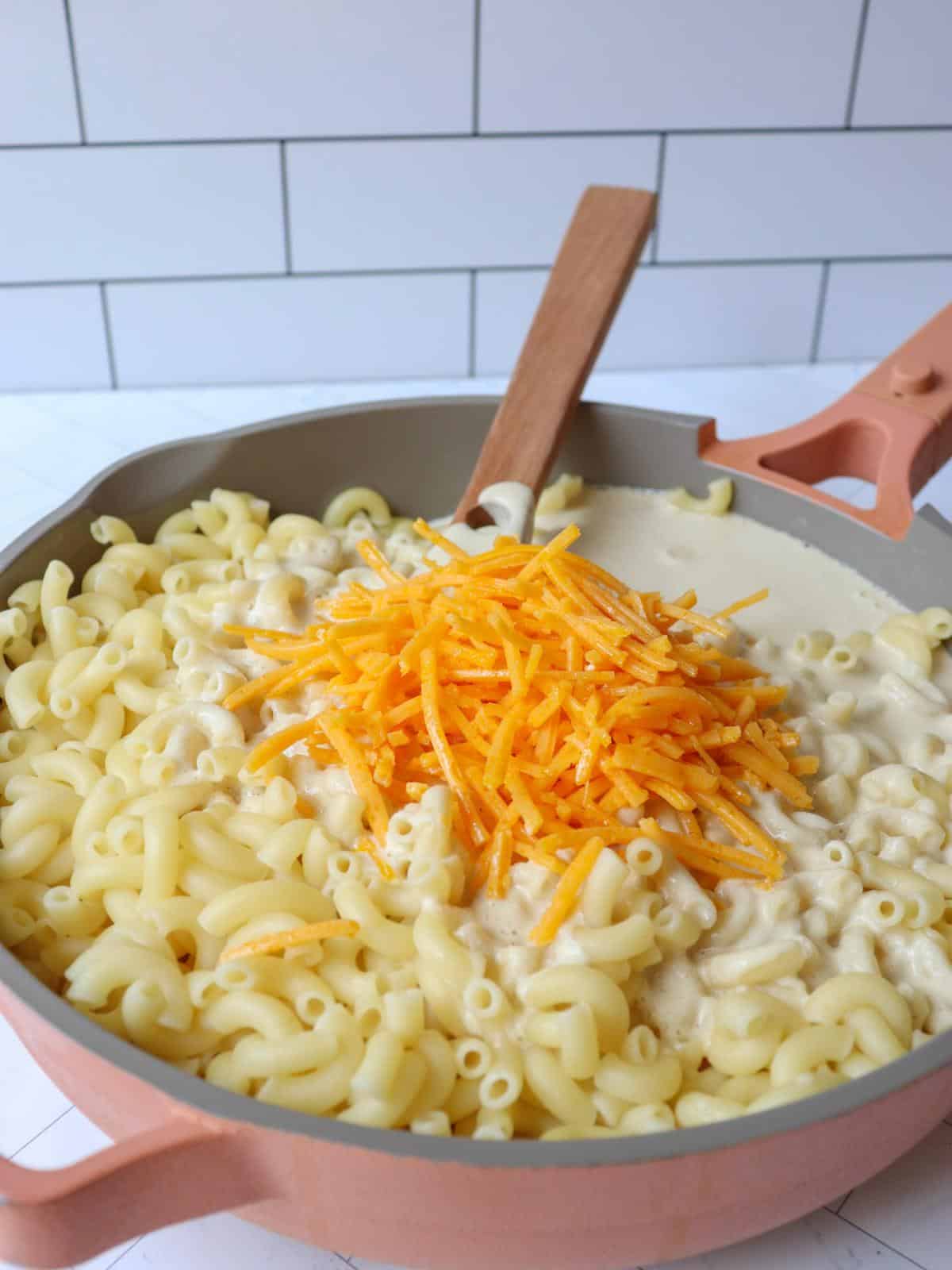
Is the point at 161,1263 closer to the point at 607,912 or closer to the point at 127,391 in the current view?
the point at 607,912

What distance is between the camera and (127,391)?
1.98 meters

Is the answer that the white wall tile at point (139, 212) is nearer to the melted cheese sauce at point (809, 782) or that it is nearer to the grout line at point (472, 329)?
the grout line at point (472, 329)

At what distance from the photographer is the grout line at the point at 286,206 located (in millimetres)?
1809

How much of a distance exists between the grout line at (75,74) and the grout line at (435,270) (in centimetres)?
19

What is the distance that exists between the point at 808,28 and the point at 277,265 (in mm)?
766

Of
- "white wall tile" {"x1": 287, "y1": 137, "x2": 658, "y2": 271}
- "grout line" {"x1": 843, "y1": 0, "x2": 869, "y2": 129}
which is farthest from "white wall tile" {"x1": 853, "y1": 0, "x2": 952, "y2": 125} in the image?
"white wall tile" {"x1": 287, "y1": 137, "x2": 658, "y2": 271}

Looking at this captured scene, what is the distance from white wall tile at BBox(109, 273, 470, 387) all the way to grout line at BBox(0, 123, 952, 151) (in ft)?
0.62

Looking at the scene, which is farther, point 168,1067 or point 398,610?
point 398,610

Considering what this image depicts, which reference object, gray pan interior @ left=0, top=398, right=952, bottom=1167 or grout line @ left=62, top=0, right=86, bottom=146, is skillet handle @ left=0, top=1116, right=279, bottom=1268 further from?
grout line @ left=62, top=0, right=86, bottom=146

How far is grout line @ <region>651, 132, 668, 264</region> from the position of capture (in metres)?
1.85

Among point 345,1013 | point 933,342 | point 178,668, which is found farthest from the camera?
point 933,342

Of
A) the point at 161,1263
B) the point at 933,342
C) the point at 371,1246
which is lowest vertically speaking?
the point at 161,1263

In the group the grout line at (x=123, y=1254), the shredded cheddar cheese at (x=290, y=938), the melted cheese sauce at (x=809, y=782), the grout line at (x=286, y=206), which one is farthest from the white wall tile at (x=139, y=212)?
the grout line at (x=123, y=1254)

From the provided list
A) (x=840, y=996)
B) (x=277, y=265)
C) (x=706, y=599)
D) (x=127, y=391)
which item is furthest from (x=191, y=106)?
(x=840, y=996)
